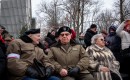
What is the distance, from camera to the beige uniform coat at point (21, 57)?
18.1 feet

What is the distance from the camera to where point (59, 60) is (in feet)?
A: 20.5

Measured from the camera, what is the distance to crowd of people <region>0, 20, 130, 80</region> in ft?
18.3

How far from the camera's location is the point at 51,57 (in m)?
6.25

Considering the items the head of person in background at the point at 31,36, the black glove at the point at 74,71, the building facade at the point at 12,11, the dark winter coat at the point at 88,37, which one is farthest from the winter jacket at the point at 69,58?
the building facade at the point at 12,11

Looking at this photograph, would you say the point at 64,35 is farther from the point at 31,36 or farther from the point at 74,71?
the point at 74,71

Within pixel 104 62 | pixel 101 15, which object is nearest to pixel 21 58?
pixel 104 62

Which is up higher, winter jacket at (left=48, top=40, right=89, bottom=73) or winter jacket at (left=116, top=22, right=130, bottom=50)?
winter jacket at (left=116, top=22, right=130, bottom=50)

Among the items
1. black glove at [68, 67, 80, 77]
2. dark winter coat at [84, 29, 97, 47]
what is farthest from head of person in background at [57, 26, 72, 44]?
dark winter coat at [84, 29, 97, 47]

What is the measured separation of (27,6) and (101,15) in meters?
26.0

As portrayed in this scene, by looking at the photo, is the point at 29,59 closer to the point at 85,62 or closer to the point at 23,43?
the point at 23,43

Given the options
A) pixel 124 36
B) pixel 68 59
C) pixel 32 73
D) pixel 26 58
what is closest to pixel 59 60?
pixel 68 59

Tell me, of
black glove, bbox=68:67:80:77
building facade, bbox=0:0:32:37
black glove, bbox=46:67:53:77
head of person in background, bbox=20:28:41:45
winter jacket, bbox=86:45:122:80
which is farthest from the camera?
building facade, bbox=0:0:32:37

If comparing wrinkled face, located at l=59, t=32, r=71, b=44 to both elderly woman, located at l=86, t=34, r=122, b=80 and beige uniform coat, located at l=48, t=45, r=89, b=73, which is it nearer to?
beige uniform coat, located at l=48, t=45, r=89, b=73

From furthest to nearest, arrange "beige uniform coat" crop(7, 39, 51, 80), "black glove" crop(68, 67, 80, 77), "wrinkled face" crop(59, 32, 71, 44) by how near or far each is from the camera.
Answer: "wrinkled face" crop(59, 32, 71, 44)
"black glove" crop(68, 67, 80, 77)
"beige uniform coat" crop(7, 39, 51, 80)
